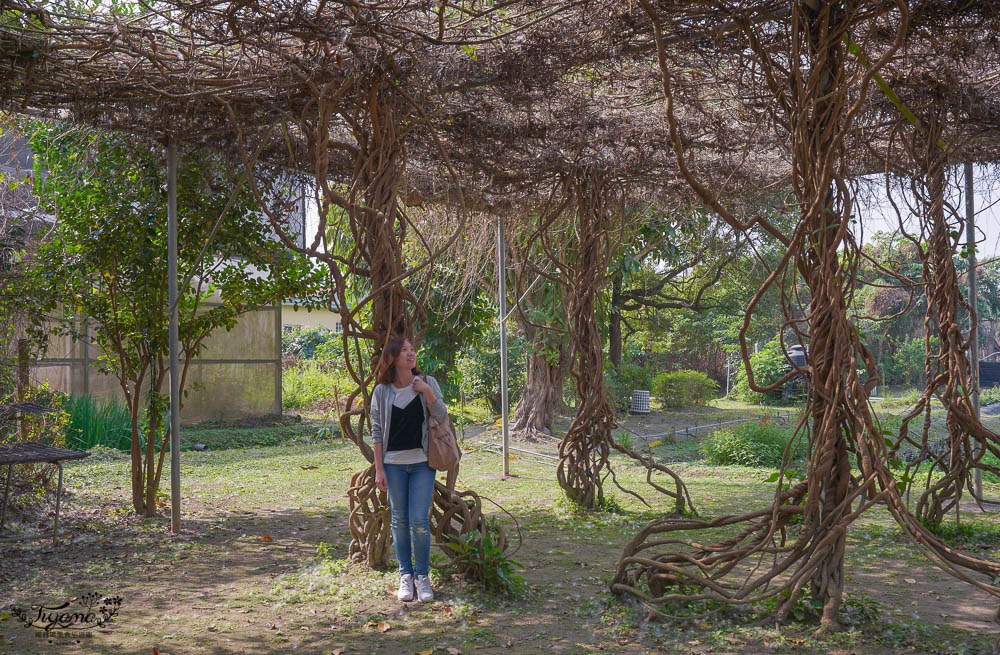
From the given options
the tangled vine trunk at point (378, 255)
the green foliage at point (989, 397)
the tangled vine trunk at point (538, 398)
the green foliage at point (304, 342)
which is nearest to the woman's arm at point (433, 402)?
the tangled vine trunk at point (378, 255)

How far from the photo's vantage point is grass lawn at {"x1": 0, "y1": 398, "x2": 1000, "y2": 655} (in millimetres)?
3418

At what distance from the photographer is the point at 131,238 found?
574 centimetres

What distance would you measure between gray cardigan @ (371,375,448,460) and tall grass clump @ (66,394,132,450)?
657 cm

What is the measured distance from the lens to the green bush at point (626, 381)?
1423cm

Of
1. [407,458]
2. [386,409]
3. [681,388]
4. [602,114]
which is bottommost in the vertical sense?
[681,388]

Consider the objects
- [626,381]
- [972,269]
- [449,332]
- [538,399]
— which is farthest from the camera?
[626,381]

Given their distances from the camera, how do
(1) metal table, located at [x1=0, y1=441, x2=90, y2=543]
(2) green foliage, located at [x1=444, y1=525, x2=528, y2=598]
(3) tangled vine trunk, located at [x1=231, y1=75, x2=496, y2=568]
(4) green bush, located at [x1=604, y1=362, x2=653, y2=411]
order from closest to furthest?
(2) green foliage, located at [x1=444, y1=525, x2=528, y2=598] → (3) tangled vine trunk, located at [x1=231, y1=75, x2=496, y2=568] → (1) metal table, located at [x1=0, y1=441, x2=90, y2=543] → (4) green bush, located at [x1=604, y1=362, x2=653, y2=411]

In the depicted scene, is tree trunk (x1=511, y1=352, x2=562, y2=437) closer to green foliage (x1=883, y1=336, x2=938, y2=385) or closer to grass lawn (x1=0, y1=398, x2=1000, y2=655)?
grass lawn (x1=0, y1=398, x2=1000, y2=655)

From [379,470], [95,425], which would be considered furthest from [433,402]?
[95,425]

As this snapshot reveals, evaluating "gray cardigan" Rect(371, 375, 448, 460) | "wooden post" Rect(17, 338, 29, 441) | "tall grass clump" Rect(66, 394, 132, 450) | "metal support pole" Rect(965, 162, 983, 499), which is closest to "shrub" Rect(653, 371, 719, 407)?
"tall grass clump" Rect(66, 394, 132, 450)

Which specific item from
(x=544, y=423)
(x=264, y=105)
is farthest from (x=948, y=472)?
(x=544, y=423)

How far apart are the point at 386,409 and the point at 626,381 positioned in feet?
39.5

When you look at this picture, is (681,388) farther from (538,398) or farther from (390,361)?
(390,361)

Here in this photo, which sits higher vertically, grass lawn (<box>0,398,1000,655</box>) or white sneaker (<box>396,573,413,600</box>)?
white sneaker (<box>396,573,413,600</box>)
